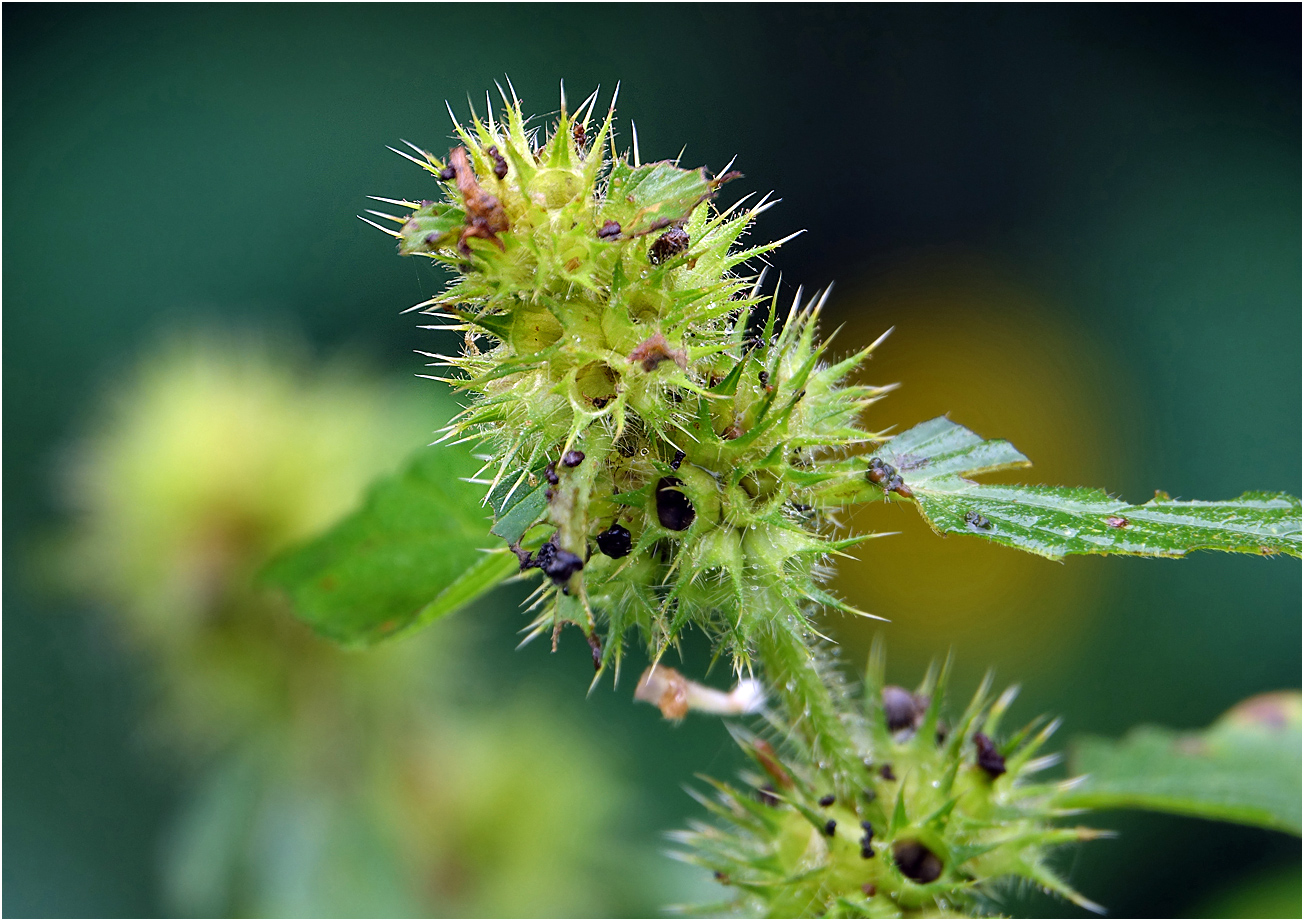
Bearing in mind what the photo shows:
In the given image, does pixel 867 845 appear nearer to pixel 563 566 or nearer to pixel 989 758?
pixel 989 758

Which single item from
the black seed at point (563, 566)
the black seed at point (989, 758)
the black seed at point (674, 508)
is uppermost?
the black seed at point (674, 508)

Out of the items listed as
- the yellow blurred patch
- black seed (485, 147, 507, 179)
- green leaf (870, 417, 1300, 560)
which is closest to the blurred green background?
the yellow blurred patch

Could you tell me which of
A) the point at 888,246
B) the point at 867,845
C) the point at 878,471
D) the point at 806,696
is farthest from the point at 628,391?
the point at 888,246

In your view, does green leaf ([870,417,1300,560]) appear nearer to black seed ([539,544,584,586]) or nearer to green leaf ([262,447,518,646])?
black seed ([539,544,584,586])

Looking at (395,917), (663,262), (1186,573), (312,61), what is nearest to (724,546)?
(663,262)

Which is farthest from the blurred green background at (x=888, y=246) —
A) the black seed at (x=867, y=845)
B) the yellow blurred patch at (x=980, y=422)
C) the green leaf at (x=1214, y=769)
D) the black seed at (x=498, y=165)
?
the black seed at (x=498, y=165)

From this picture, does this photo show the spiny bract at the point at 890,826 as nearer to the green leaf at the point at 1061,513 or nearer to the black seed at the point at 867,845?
the black seed at the point at 867,845
